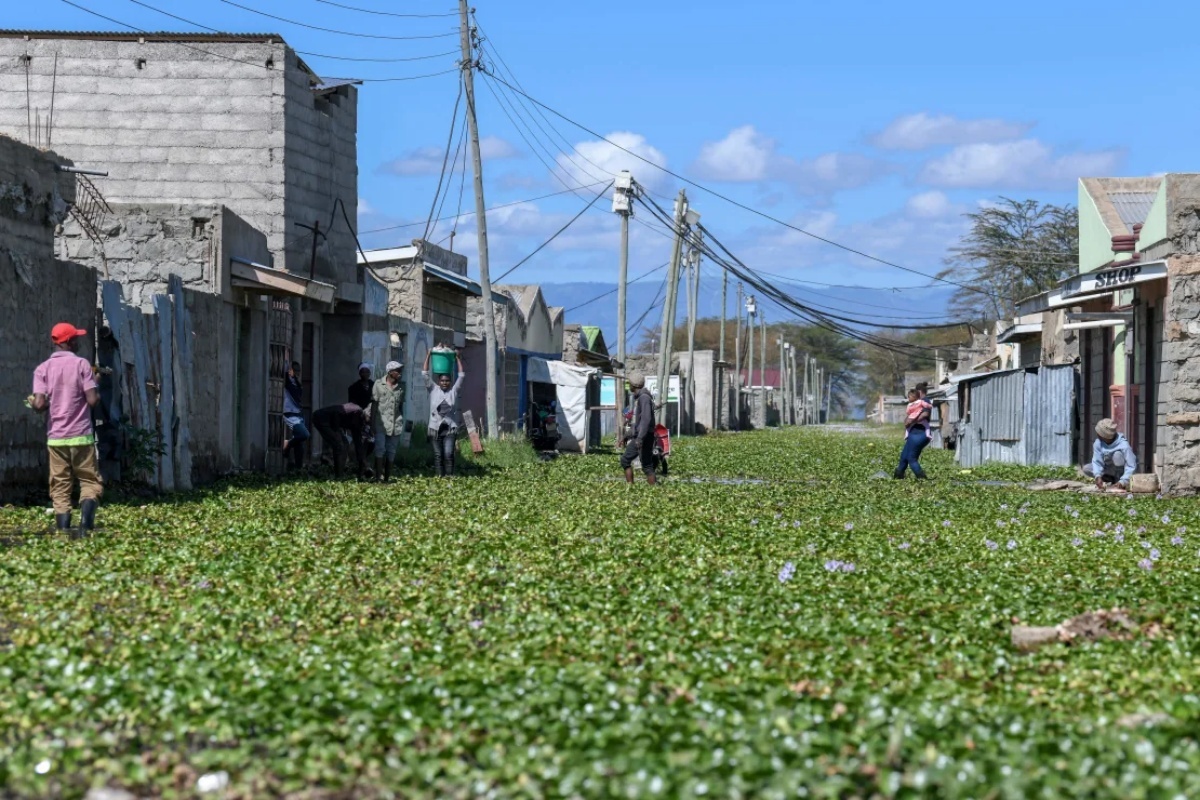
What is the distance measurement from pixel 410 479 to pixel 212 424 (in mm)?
3094

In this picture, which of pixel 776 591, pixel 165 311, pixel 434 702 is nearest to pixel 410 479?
pixel 165 311

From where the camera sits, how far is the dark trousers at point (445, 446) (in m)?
23.0

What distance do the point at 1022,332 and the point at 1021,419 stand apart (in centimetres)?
767

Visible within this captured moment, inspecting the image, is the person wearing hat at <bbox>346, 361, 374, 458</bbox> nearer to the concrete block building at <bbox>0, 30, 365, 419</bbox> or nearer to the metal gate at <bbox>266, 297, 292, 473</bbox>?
the metal gate at <bbox>266, 297, 292, 473</bbox>

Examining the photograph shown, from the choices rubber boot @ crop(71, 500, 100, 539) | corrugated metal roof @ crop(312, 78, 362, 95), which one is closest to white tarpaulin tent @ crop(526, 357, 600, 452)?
corrugated metal roof @ crop(312, 78, 362, 95)

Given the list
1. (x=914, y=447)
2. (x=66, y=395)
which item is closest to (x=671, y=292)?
(x=914, y=447)

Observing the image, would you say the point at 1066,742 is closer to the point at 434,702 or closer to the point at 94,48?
the point at 434,702

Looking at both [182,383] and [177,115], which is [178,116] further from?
[182,383]

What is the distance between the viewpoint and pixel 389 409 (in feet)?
72.9

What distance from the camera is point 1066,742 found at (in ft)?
18.2

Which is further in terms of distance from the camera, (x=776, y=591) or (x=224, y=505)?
(x=224, y=505)

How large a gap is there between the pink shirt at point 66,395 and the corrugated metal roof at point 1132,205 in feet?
74.7

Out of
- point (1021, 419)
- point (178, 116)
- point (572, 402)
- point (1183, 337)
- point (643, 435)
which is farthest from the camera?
point (572, 402)

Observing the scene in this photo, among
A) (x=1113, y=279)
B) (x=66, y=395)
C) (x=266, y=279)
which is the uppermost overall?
(x=1113, y=279)
